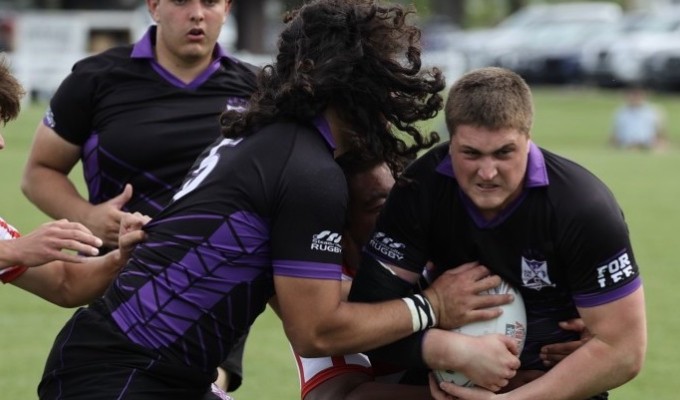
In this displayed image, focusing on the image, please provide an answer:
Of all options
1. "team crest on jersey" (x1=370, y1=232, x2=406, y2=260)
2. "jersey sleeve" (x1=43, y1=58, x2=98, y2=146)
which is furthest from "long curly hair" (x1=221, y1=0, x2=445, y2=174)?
"jersey sleeve" (x1=43, y1=58, x2=98, y2=146)

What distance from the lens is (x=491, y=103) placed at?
13.5 feet

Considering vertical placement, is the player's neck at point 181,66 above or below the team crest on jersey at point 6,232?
above

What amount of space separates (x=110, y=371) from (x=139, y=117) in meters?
1.82

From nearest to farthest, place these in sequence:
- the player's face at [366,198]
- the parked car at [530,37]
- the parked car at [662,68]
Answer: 1. the player's face at [366,198]
2. the parked car at [662,68]
3. the parked car at [530,37]

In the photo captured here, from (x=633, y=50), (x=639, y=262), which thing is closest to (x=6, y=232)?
(x=639, y=262)

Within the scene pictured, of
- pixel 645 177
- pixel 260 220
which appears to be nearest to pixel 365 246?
pixel 260 220

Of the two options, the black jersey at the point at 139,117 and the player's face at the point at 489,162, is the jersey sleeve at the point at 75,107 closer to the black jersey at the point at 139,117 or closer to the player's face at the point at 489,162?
the black jersey at the point at 139,117

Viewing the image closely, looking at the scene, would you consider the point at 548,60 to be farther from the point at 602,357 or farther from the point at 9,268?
the point at 9,268

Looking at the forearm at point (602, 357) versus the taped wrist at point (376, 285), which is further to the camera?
the taped wrist at point (376, 285)

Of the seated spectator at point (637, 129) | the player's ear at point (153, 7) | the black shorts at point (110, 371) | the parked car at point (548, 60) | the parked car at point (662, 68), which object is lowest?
the parked car at point (548, 60)

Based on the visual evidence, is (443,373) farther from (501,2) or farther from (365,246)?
(501,2)

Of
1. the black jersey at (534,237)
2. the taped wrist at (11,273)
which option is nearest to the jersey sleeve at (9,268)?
the taped wrist at (11,273)

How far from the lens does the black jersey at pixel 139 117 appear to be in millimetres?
5598

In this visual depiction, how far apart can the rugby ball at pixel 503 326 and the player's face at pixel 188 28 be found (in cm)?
199
